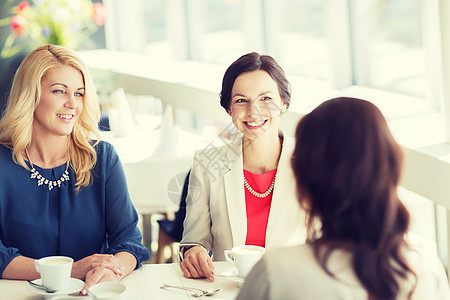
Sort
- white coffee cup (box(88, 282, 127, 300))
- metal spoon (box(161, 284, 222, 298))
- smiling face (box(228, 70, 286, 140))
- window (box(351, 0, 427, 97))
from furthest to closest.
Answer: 1. window (box(351, 0, 427, 97))
2. smiling face (box(228, 70, 286, 140))
3. metal spoon (box(161, 284, 222, 298))
4. white coffee cup (box(88, 282, 127, 300))

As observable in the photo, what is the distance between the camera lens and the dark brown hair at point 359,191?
3.08ft

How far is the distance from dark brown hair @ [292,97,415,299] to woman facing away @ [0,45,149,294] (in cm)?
91

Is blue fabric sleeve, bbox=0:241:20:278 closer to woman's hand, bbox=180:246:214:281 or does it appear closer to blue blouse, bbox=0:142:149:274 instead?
blue blouse, bbox=0:142:149:274

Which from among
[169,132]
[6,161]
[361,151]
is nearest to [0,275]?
[6,161]

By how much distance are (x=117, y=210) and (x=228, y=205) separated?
36 centimetres

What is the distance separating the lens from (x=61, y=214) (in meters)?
1.82

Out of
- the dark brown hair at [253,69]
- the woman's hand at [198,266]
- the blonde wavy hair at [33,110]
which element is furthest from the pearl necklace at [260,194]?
the blonde wavy hair at [33,110]

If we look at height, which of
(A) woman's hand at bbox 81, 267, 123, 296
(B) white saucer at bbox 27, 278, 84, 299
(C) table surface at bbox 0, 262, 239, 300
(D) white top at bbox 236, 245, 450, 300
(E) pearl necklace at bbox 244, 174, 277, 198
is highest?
(D) white top at bbox 236, 245, 450, 300

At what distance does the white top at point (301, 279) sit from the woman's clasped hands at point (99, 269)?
0.64m

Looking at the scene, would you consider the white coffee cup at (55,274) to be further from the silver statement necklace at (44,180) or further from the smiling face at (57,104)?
the smiling face at (57,104)

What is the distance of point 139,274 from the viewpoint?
160cm

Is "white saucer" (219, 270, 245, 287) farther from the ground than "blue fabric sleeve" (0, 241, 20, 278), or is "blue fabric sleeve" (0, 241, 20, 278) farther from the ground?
"blue fabric sleeve" (0, 241, 20, 278)

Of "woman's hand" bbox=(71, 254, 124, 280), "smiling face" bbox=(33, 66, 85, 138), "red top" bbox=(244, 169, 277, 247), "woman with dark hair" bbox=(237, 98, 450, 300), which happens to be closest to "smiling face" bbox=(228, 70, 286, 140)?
"red top" bbox=(244, 169, 277, 247)

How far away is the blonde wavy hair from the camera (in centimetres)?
185
